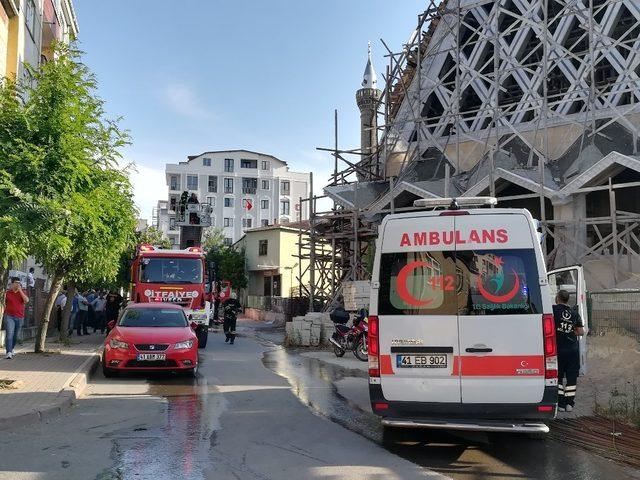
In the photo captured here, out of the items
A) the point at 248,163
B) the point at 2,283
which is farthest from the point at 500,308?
the point at 248,163

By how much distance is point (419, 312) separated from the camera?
22.5 feet

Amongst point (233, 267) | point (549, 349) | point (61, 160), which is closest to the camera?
point (549, 349)

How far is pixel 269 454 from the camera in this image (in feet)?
22.0

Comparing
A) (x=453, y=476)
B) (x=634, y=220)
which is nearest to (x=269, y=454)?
(x=453, y=476)

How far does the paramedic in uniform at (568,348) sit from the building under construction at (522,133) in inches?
415

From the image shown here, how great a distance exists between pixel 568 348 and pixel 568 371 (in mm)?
310

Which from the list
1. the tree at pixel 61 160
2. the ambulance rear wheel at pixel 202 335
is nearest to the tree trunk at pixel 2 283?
the tree at pixel 61 160

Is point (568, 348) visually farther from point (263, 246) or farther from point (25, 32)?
point (263, 246)

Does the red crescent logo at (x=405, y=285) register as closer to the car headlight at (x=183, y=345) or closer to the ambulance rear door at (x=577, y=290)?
the ambulance rear door at (x=577, y=290)

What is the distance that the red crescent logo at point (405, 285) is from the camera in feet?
22.6

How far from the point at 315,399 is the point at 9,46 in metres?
15.4

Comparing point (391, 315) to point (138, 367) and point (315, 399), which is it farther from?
point (138, 367)

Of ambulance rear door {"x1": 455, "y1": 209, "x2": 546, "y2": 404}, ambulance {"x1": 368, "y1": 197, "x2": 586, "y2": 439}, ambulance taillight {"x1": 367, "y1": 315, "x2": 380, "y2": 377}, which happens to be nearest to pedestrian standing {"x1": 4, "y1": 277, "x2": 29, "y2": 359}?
ambulance taillight {"x1": 367, "y1": 315, "x2": 380, "y2": 377}

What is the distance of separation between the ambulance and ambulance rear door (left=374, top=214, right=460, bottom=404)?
0.01 metres
